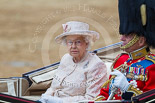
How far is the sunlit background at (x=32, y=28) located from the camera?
688cm

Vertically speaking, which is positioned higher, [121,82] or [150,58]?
[150,58]

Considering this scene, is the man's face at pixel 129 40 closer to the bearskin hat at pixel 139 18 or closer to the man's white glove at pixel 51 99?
the bearskin hat at pixel 139 18

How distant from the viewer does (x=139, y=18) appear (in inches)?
124

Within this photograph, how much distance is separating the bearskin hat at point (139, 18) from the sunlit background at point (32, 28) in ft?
4.59

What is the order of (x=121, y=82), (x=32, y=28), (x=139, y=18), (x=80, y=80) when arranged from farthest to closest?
(x=32, y=28) → (x=80, y=80) → (x=139, y=18) → (x=121, y=82)

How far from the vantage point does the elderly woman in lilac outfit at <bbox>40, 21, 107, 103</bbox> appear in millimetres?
3537

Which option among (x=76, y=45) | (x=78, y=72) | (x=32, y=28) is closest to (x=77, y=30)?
(x=76, y=45)

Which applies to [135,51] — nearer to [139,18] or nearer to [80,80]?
[139,18]

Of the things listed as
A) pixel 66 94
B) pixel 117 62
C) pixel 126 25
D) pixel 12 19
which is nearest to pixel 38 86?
pixel 66 94

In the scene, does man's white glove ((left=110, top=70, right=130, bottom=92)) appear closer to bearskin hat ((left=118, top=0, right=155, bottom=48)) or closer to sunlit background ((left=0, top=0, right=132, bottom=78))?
bearskin hat ((left=118, top=0, right=155, bottom=48))

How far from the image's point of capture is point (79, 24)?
3654mm

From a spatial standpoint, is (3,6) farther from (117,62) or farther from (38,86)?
(117,62)

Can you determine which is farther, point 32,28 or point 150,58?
point 32,28

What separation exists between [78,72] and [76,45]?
0.22m
